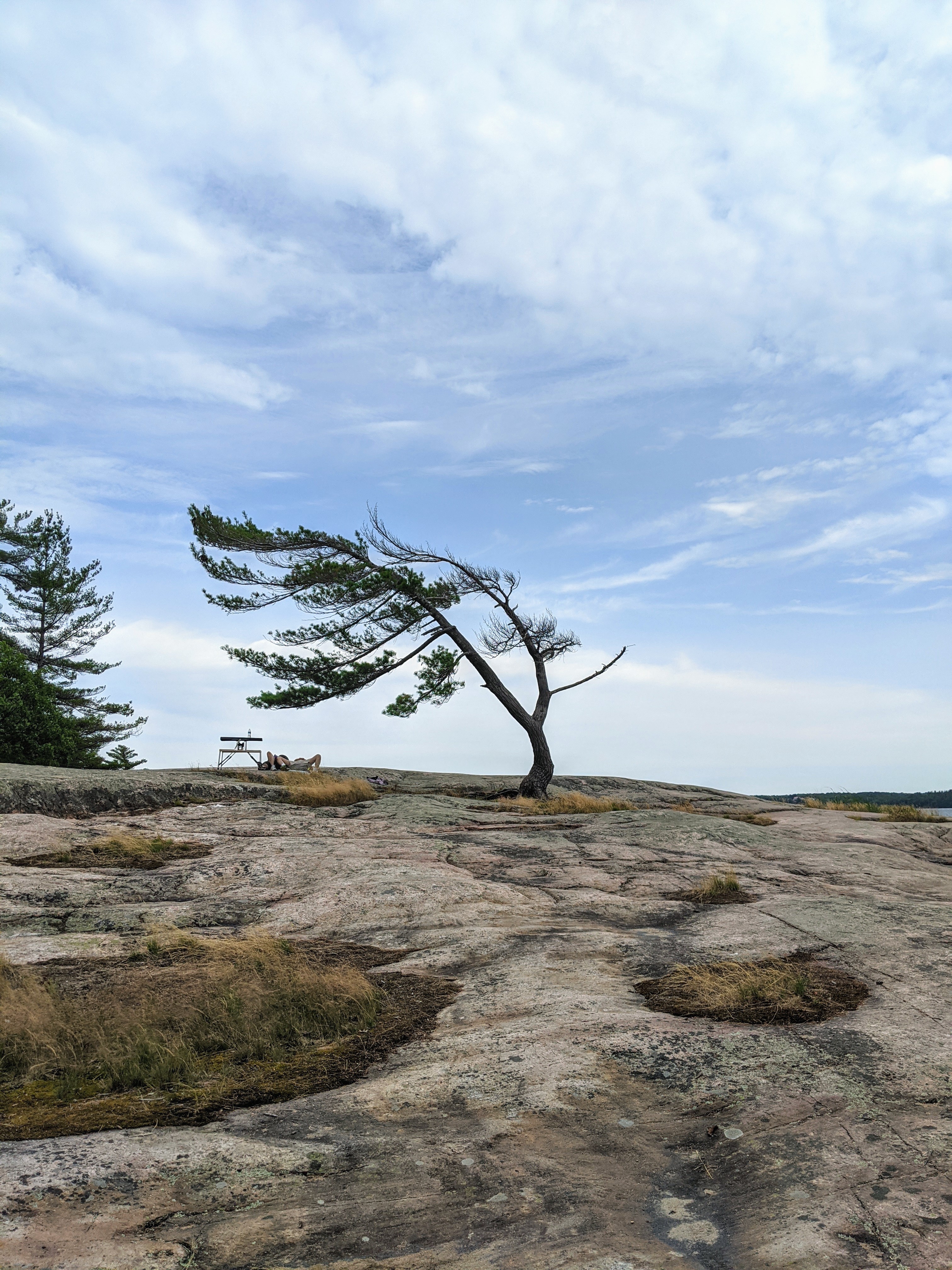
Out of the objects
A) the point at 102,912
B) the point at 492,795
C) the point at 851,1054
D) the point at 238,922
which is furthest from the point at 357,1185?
the point at 492,795

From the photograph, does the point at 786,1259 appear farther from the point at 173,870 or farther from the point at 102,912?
the point at 173,870

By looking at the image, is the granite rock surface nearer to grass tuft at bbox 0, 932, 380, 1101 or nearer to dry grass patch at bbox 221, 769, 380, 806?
grass tuft at bbox 0, 932, 380, 1101

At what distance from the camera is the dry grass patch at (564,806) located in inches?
626

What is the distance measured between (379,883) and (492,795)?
39.3 ft

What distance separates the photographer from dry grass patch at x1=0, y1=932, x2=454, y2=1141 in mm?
3850

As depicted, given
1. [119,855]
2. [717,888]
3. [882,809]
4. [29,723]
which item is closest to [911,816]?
[882,809]

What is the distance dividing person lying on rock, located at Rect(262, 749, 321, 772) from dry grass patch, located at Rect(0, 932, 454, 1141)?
657 inches

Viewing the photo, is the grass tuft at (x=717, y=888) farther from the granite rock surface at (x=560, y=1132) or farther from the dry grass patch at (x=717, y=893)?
the granite rock surface at (x=560, y=1132)

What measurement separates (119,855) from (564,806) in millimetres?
9257

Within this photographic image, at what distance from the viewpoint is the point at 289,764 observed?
77.6ft

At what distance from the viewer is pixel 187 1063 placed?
13.8 ft

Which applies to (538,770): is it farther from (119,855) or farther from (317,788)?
(119,855)

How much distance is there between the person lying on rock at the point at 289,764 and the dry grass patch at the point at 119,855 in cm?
1131

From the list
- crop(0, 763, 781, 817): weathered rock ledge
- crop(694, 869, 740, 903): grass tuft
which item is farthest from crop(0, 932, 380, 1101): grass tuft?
crop(0, 763, 781, 817): weathered rock ledge
